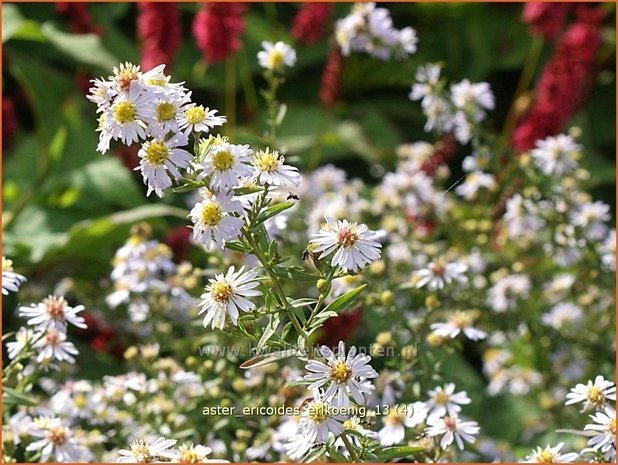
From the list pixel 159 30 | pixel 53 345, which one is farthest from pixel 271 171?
pixel 159 30

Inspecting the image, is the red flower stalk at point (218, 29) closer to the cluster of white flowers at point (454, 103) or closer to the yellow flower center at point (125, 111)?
the cluster of white flowers at point (454, 103)

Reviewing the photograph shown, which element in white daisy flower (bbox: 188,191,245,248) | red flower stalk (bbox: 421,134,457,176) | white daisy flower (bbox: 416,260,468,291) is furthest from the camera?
red flower stalk (bbox: 421,134,457,176)

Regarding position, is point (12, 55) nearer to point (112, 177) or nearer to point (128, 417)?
point (112, 177)

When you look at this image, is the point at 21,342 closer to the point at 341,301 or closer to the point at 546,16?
the point at 341,301

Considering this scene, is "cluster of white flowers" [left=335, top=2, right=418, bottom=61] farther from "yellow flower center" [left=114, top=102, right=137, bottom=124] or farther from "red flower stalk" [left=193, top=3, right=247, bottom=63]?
"yellow flower center" [left=114, top=102, right=137, bottom=124]

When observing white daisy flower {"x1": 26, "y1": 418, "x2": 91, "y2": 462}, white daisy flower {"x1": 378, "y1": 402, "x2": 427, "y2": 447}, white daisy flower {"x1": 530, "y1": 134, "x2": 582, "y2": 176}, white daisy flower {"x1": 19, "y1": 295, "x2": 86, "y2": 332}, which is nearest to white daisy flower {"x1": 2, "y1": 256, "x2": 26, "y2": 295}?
white daisy flower {"x1": 19, "y1": 295, "x2": 86, "y2": 332}

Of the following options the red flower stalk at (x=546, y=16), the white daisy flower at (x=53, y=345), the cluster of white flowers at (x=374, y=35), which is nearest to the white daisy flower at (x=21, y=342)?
the white daisy flower at (x=53, y=345)

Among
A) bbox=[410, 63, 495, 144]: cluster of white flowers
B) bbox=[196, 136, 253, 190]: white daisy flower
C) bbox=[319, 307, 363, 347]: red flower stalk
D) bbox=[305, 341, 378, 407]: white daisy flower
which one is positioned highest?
bbox=[410, 63, 495, 144]: cluster of white flowers
